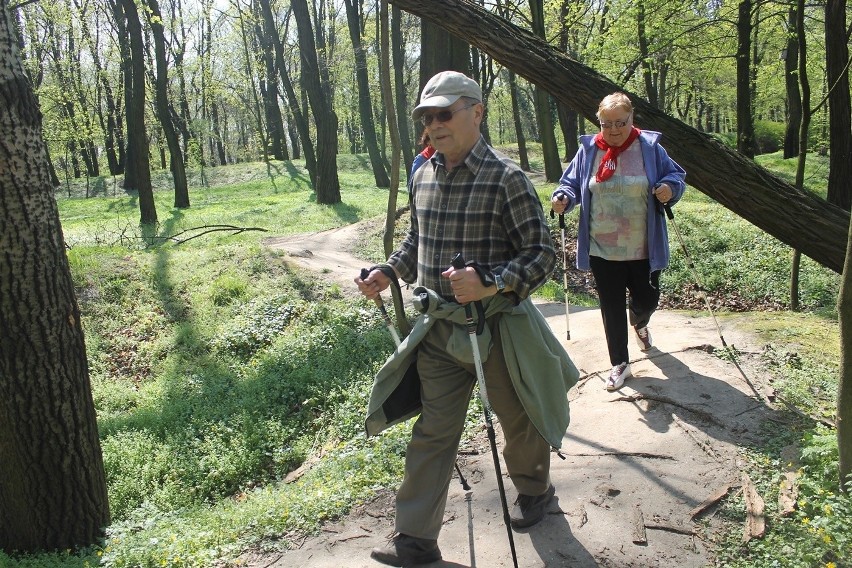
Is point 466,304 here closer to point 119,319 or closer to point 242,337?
point 242,337

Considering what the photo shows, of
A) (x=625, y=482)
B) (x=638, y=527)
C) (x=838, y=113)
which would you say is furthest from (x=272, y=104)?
(x=638, y=527)

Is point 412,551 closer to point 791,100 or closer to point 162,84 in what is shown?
point 162,84

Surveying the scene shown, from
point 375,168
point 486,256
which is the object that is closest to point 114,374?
point 486,256

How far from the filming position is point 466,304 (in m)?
3.41

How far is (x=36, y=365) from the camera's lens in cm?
486

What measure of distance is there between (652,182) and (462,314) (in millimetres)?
2581

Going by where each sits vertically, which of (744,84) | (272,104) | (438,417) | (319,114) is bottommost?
(438,417)

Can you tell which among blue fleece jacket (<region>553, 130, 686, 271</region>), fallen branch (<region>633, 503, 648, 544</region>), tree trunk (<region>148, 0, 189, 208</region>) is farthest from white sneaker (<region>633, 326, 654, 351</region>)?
tree trunk (<region>148, 0, 189, 208</region>)

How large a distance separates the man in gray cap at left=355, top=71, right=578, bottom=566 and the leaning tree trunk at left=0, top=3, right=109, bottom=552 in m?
2.59

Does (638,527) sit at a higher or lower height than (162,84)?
lower

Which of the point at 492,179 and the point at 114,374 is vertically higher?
the point at 492,179

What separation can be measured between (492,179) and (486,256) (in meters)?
0.40

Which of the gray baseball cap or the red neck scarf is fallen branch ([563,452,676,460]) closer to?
the red neck scarf

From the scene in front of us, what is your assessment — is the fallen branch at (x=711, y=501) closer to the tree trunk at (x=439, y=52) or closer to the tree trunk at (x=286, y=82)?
the tree trunk at (x=439, y=52)
